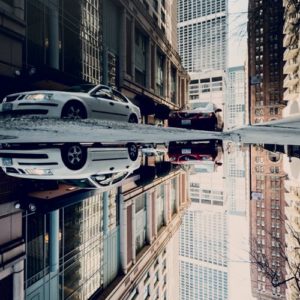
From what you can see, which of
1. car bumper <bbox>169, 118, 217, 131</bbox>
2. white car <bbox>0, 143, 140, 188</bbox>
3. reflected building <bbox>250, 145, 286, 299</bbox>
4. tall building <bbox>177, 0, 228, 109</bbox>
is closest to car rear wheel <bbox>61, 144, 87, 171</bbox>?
white car <bbox>0, 143, 140, 188</bbox>

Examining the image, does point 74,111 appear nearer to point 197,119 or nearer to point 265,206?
point 197,119

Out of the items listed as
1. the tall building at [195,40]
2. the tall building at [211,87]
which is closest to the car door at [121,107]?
the tall building at [195,40]

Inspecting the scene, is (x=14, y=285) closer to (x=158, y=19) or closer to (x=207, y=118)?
(x=207, y=118)

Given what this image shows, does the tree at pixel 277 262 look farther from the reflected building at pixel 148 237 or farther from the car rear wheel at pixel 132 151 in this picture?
the reflected building at pixel 148 237

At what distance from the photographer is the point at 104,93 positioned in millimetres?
10508

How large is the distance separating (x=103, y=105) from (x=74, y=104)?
4.80ft

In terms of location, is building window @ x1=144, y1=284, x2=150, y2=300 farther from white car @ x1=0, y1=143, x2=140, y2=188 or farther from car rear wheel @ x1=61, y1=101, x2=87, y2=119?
car rear wheel @ x1=61, y1=101, x2=87, y2=119

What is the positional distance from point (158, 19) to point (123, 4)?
36.1 feet

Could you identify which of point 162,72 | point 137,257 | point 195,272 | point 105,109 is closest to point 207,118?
point 105,109

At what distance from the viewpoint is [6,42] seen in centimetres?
930

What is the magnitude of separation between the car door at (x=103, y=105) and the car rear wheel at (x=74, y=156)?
2629mm

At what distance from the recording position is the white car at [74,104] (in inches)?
315

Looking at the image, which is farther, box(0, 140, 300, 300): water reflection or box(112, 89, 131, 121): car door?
box(112, 89, 131, 121): car door

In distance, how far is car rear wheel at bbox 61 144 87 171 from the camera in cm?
704
